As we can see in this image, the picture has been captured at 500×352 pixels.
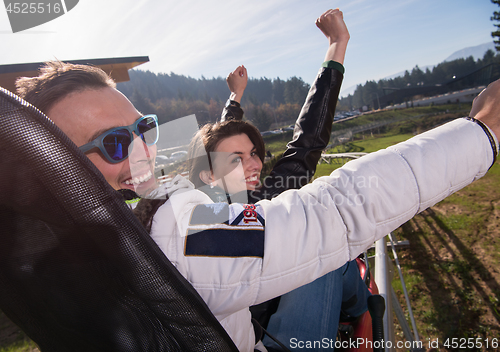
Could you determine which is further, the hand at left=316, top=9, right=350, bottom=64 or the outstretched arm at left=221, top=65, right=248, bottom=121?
the outstretched arm at left=221, top=65, right=248, bottom=121

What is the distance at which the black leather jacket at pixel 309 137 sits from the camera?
5.89 ft

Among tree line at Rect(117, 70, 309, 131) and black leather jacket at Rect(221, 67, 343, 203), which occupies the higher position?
tree line at Rect(117, 70, 309, 131)

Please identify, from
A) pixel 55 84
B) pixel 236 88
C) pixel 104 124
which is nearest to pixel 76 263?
pixel 104 124

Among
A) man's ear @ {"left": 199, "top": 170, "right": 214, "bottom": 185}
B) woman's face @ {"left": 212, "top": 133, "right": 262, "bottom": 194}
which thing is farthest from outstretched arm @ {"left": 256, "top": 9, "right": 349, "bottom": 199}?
man's ear @ {"left": 199, "top": 170, "right": 214, "bottom": 185}

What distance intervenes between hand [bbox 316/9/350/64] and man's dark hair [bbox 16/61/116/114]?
1.45 m

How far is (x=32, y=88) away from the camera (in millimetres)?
1175

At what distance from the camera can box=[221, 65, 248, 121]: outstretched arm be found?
2797mm

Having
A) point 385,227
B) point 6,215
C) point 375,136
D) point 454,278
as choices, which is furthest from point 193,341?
point 375,136

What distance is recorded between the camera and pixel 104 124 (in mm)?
1212

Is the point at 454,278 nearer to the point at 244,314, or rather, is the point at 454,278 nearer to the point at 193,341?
the point at 244,314

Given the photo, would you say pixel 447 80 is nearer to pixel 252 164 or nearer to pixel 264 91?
pixel 264 91

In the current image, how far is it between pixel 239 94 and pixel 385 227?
7.84ft

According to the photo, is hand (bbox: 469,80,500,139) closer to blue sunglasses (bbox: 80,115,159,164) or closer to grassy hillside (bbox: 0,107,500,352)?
blue sunglasses (bbox: 80,115,159,164)

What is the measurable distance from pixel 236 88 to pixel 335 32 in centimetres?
138
